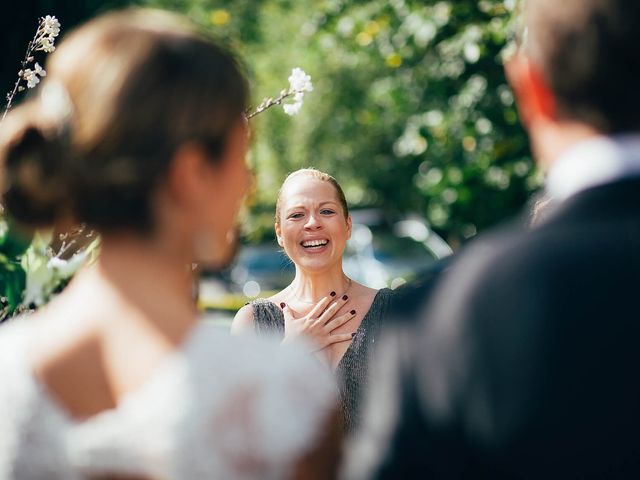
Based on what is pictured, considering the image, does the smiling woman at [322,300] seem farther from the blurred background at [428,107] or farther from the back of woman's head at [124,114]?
the back of woman's head at [124,114]

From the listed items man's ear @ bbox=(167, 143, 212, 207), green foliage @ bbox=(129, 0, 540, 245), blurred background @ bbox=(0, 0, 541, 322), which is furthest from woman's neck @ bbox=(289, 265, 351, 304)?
man's ear @ bbox=(167, 143, 212, 207)

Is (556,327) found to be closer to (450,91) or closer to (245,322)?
(245,322)

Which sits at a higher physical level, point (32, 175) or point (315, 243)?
point (315, 243)

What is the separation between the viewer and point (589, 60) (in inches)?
51.2

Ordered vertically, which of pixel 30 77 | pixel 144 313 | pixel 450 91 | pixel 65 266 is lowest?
pixel 144 313

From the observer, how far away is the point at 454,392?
1.26m

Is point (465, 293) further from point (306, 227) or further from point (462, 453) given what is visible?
point (306, 227)

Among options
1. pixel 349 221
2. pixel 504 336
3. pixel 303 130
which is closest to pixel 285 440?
pixel 504 336

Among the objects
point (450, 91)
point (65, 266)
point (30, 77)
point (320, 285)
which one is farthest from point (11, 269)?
point (450, 91)

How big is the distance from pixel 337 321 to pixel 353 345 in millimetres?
113

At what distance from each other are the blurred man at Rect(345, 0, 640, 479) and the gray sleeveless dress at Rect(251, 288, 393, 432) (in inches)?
80.7

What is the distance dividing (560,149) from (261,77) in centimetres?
2141

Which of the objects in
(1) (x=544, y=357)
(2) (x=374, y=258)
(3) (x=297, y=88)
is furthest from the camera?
(2) (x=374, y=258)

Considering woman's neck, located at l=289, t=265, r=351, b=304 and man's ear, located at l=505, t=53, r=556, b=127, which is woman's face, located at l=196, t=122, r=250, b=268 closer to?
man's ear, located at l=505, t=53, r=556, b=127
